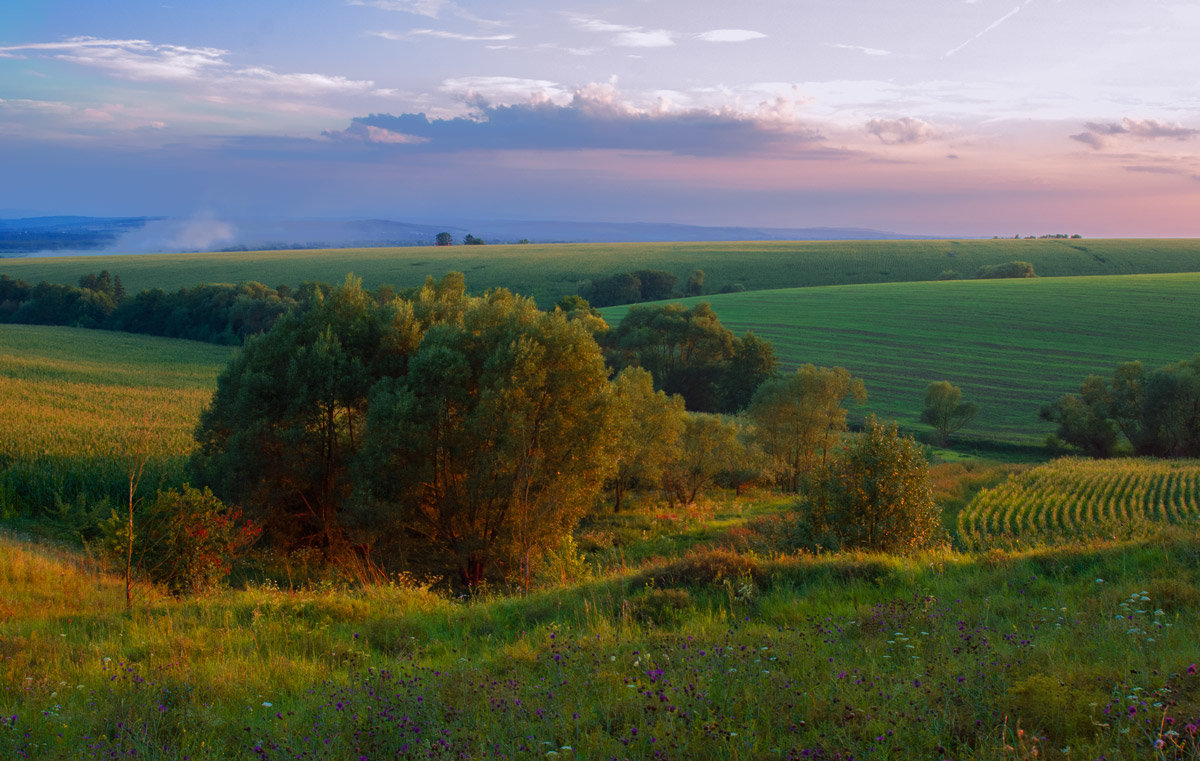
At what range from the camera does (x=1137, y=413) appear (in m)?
54.2

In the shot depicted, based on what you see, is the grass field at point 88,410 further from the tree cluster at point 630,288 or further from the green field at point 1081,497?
the tree cluster at point 630,288

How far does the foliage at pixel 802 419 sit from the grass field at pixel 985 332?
17034 mm

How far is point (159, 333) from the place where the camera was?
300 ft

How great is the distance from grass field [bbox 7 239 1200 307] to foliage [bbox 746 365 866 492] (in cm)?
6816

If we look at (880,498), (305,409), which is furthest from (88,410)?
(880,498)

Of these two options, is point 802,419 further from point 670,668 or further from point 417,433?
point 670,668

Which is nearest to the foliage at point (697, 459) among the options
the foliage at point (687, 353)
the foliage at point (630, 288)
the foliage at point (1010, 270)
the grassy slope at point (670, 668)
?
the foliage at point (687, 353)

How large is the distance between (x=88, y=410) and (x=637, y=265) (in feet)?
349

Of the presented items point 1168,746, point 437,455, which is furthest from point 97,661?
point 437,455

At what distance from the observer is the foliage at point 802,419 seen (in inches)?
1752

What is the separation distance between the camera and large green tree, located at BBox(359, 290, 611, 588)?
20.5 meters

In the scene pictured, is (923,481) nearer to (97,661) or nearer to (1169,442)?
(97,661)

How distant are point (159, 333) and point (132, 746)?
3991 inches

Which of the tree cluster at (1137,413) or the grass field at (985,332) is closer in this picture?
the tree cluster at (1137,413)
